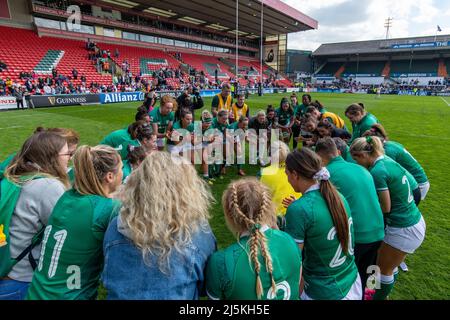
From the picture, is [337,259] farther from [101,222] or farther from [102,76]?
[102,76]

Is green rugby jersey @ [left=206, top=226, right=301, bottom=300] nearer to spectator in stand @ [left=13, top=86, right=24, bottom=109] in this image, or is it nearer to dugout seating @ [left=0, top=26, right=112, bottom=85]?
spectator in stand @ [left=13, top=86, right=24, bottom=109]

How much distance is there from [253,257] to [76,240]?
43.5 inches

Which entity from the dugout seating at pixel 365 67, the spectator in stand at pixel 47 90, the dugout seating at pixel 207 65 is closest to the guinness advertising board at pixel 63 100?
the spectator in stand at pixel 47 90

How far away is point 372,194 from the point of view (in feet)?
8.04

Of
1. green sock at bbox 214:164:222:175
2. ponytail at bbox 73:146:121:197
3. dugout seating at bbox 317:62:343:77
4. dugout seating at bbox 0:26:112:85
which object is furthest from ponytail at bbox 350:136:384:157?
dugout seating at bbox 317:62:343:77

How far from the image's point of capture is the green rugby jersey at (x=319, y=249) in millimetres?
1976

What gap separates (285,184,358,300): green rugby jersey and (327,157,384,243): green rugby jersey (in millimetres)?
384

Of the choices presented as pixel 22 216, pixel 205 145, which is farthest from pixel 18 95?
pixel 22 216

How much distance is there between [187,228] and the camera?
1.56 metres

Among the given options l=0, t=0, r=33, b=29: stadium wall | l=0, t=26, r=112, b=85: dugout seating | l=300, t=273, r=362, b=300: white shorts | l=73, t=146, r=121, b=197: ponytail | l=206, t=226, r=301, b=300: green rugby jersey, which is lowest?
l=300, t=273, r=362, b=300: white shorts

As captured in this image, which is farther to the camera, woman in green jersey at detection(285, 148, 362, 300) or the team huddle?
woman in green jersey at detection(285, 148, 362, 300)

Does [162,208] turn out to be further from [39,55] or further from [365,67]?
[365,67]

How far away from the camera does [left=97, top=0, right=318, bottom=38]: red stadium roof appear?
1380 inches
